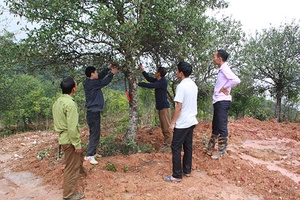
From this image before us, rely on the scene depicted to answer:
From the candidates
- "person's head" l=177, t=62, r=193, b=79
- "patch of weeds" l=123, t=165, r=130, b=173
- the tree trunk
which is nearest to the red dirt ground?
"patch of weeds" l=123, t=165, r=130, b=173

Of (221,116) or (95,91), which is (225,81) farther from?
(95,91)

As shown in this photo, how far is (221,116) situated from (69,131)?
305cm

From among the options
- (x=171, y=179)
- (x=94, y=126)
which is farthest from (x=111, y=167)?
(x=171, y=179)

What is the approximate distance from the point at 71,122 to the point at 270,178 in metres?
3.72

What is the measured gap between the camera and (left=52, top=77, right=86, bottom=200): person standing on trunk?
12.7ft

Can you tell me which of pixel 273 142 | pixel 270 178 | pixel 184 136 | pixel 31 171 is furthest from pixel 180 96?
pixel 273 142

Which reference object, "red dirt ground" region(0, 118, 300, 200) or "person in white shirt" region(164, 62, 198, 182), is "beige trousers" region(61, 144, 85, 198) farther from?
"person in white shirt" region(164, 62, 198, 182)

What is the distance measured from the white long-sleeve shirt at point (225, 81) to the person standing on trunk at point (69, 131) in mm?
2868

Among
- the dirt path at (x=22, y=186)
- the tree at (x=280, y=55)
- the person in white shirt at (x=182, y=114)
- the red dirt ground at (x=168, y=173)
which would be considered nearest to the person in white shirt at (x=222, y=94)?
the red dirt ground at (x=168, y=173)

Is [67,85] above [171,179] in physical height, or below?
above

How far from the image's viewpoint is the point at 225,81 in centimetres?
504

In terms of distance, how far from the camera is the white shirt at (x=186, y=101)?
4262 millimetres

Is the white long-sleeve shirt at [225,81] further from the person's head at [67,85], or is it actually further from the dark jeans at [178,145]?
the person's head at [67,85]

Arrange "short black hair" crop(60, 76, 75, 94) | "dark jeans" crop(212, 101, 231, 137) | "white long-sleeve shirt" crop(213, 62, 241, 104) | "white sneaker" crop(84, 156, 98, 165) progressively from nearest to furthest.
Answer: "short black hair" crop(60, 76, 75, 94), "white long-sleeve shirt" crop(213, 62, 241, 104), "dark jeans" crop(212, 101, 231, 137), "white sneaker" crop(84, 156, 98, 165)
